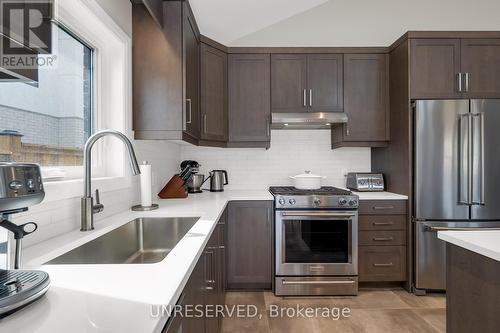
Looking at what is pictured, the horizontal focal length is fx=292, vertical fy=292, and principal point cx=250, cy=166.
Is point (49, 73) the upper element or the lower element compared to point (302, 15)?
lower

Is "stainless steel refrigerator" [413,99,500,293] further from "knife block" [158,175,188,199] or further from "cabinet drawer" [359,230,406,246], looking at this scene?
"knife block" [158,175,188,199]

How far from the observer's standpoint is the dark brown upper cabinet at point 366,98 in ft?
9.64

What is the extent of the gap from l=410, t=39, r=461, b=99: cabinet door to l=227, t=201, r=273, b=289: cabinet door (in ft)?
5.71

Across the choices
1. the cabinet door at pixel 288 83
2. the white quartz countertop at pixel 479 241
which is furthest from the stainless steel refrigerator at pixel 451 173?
the white quartz countertop at pixel 479 241

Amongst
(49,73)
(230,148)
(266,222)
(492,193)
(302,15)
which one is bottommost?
(266,222)

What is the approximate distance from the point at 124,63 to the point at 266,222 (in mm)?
1683

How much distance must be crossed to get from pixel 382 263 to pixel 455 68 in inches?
73.5

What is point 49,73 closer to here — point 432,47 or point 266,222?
point 266,222

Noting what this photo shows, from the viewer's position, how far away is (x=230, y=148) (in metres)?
3.27

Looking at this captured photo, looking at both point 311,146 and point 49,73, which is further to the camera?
point 311,146

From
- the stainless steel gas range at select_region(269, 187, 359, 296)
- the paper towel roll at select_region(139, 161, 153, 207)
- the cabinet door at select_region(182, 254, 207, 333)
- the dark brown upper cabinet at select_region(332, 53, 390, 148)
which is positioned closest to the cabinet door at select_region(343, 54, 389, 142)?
the dark brown upper cabinet at select_region(332, 53, 390, 148)

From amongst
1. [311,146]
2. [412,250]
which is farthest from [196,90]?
[412,250]

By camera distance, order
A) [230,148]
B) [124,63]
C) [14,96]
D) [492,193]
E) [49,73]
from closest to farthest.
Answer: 1. [14,96]
2. [49,73]
3. [124,63]
4. [492,193]
5. [230,148]

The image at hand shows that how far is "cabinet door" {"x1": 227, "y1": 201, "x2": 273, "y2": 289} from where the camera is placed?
8.58 feet
